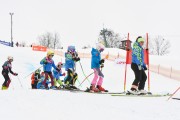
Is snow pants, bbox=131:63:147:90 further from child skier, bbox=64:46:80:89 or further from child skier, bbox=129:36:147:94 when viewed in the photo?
child skier, bbox=64:46:80:89

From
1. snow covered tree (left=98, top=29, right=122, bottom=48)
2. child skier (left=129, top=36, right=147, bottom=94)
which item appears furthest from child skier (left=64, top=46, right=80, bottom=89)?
snow covered tree (left=98, top=29, right=122, bottom=48)

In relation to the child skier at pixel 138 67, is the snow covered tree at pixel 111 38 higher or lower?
higher

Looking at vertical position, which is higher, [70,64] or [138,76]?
[70,64]

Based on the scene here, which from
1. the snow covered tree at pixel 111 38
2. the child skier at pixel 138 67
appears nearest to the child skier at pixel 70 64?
the child skier at pixel 138 67

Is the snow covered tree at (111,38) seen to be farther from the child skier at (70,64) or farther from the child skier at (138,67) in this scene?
the child skier at (138,67)

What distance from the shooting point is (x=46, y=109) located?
24.0 ft

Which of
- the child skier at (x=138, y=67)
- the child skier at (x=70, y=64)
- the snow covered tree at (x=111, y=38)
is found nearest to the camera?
the child skier at (x=138, y=67)

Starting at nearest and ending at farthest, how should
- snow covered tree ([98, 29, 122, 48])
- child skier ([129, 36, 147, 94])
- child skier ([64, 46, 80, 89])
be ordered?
1. child skier ([129, 36, 147, 94])
2. child skier ([64, 46, 80, 89])
3. snow covered tree ([98, 29, 122, 48])

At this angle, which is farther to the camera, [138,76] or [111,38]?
[111,38]

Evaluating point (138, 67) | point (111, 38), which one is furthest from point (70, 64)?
point (111, 38)

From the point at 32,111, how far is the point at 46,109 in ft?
1.21

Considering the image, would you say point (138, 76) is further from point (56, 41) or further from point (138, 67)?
point (56, 41)

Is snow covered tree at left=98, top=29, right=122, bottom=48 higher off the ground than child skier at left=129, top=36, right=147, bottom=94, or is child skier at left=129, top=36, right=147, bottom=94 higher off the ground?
snow covered tree at left=98, top=29, right=122, bottom=48

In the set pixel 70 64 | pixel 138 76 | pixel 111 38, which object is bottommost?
pixel 138 76
